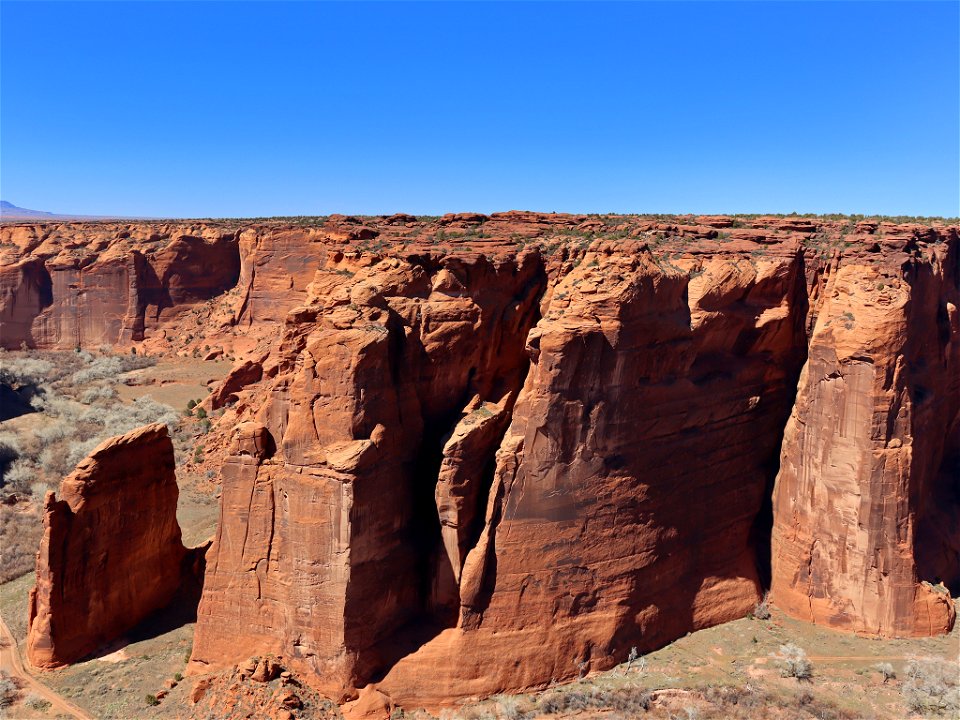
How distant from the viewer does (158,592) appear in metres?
19.5

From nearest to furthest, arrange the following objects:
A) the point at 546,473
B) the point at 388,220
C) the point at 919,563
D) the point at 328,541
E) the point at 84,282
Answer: the point at 328,541
the point at 546,473
the point at 919,563
the point at 388,220
the point at 84,282

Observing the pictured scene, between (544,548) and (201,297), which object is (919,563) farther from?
(201,297)

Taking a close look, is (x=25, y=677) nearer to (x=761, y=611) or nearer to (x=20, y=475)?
(x=20, y=475)

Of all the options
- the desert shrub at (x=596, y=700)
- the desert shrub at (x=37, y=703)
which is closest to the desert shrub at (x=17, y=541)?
the desert shrub at (x=37, y=703)

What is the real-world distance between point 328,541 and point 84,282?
53.3 metres

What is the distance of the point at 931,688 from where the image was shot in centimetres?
1548

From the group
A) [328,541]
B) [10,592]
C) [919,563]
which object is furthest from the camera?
[10,592]

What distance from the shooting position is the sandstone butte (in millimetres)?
14938

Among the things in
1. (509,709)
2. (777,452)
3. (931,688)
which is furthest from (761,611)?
(509,709)

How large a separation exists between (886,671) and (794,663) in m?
2.20

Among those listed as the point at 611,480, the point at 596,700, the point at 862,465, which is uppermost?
the point at 862,465

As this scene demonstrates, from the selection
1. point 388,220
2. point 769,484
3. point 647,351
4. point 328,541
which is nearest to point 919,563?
point 769,484

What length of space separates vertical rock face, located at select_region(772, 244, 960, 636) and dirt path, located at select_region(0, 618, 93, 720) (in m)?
19.0

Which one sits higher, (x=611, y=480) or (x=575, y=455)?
(x=575, y=455)
